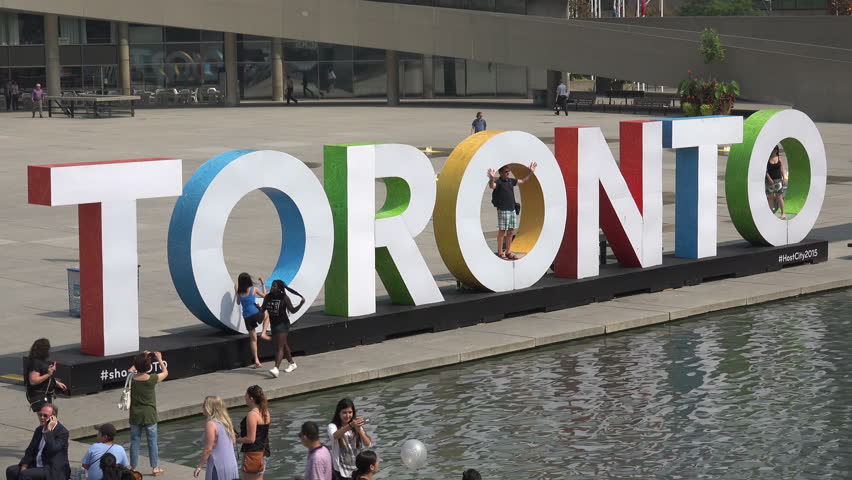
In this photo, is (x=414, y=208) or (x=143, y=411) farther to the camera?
(x=414, y=208)

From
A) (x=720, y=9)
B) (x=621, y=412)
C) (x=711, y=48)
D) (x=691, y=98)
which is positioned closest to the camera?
(x=621, y=412)

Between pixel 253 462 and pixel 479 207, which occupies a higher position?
pixel 479 207

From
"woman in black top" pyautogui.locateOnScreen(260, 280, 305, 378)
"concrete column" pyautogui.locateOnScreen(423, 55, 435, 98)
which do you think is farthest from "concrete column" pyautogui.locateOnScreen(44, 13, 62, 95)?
"woman in black top" pyautogui.locateOnScreen(260, 280, 305, 378)

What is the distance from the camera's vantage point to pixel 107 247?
18156 millimetres

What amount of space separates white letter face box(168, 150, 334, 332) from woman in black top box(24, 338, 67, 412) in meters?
3.31

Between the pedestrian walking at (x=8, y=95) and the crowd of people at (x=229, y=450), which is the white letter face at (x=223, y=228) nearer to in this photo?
the crowd of people at (x=229, y=450)

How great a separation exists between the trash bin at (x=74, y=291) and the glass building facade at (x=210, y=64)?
55.4 m

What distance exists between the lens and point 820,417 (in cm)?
1673

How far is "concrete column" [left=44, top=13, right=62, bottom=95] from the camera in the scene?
7394 centimetres

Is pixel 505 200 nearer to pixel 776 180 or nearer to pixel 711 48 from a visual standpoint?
pixel 776 180

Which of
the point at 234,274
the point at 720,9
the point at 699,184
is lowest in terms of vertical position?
the point at 234,274

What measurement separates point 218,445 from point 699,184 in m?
15.7

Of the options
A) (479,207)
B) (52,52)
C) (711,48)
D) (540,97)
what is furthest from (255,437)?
(52,52)

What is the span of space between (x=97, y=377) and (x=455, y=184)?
286 inches
